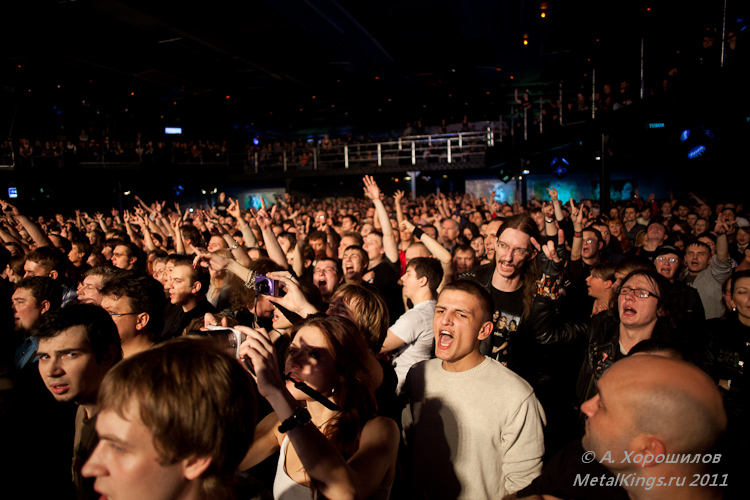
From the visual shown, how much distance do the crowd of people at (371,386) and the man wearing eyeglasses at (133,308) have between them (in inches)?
0.4

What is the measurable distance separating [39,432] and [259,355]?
996 mm

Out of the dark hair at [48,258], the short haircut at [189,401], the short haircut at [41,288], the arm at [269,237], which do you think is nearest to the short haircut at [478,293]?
the short haircut at [189,401]

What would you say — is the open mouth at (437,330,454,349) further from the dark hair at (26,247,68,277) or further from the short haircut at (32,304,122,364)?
the dark hair at (26,247,68,277)

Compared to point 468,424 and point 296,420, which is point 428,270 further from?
point 296,420

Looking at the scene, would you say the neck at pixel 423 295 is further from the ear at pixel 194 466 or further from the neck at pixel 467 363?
the ear at pixel 194 466

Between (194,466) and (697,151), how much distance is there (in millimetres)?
8305

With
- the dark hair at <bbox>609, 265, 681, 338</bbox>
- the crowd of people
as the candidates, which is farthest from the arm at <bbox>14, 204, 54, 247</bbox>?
the dark hair at <bbox>609, 265, 681, 338</bbox>

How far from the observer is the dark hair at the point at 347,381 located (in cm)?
163

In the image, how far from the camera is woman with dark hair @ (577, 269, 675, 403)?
263 centimetres

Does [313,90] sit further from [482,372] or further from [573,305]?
[482,372]

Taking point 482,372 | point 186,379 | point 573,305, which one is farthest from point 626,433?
point 573,305

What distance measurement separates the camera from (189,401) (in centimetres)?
103

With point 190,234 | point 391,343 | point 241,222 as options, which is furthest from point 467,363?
point 190,234

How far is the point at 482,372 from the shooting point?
6.59 ft
